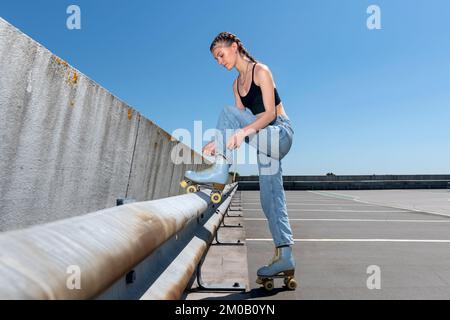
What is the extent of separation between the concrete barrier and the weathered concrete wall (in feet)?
3.04

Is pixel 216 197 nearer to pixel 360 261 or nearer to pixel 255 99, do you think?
pixel 255 99

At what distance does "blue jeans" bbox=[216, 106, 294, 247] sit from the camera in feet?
9.22

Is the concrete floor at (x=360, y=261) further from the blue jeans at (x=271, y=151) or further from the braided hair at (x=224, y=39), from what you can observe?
the braided hair at (x=224, y=39)

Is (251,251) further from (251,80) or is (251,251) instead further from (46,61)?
(46,61)

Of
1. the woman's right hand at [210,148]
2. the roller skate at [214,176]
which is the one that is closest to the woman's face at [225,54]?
the woman's right hand at [210,148]

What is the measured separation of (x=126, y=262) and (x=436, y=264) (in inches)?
160

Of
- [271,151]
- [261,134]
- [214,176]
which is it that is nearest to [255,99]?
[261,134]

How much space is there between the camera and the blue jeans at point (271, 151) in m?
2.81

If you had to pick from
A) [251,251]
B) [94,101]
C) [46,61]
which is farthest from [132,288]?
[251,251]

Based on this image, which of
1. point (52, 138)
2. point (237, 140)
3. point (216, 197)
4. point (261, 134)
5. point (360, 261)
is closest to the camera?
point (52, 138)

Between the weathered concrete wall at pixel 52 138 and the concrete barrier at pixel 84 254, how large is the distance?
3.04 feet

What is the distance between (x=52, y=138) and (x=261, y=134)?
1.46 m

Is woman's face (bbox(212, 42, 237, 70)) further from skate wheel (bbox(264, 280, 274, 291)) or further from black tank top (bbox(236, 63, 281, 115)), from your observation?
skate wheel (bbox(264, 280, 274, 291))

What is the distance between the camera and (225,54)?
9.84ft
